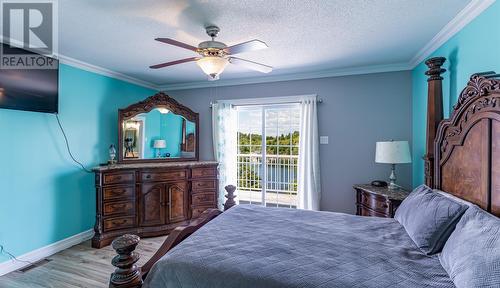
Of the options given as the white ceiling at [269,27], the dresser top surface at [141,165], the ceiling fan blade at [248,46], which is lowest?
the dresser top surface at [141,165]

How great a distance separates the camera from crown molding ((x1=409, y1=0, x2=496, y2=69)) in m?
1.77

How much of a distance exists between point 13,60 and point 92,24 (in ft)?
3.69

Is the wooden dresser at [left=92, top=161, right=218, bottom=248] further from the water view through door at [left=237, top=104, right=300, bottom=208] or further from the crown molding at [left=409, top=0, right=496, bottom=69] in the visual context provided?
the crown molding at [left=409, top=0, right=496, bottom=69]

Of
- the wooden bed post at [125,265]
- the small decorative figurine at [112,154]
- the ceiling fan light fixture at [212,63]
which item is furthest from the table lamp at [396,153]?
the small decorative figurine at [112,154]

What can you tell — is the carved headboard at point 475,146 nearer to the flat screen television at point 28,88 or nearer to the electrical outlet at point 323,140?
the electrical outlet at point 323,140

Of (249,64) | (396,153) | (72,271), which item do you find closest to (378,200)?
(396,153)

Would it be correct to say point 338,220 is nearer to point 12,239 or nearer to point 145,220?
point 145,220

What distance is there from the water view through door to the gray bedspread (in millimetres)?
2159

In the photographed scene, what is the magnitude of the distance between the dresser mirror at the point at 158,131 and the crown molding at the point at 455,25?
326 centimetres

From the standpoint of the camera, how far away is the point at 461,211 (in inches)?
57.9

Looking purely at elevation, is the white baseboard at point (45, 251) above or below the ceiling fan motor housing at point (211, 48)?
below

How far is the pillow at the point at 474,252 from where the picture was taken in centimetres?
99

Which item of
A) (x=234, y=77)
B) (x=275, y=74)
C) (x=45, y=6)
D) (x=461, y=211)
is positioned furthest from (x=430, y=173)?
(x=45, y=6)

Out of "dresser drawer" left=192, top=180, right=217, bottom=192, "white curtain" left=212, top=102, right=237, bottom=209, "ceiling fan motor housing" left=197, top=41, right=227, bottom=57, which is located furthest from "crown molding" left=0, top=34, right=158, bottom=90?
"ceiling fan motor housing" left=197, top=41, right=227, bottom=57
